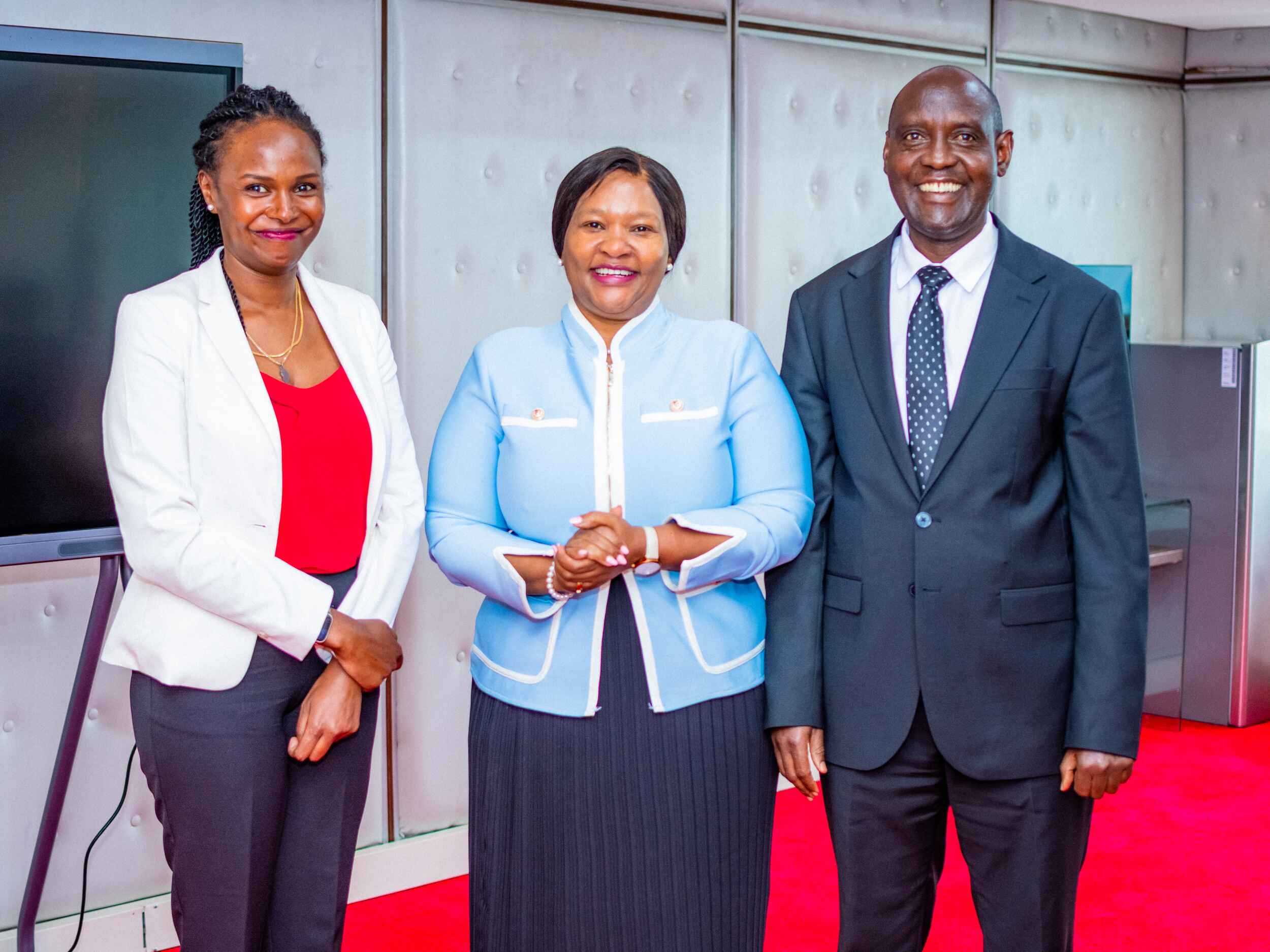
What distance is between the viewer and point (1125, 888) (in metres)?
3.78

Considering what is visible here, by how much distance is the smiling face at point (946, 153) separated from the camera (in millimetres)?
2205

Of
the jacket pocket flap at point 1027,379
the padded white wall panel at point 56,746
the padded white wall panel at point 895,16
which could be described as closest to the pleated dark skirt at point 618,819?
the jacket pocket flap at point 1027,379

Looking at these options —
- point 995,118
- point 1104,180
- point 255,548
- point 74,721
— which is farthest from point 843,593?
point 1104,180

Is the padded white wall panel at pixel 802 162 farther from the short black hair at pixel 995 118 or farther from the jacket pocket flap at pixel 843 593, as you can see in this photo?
the jacket pocket flap at pixel 843 593

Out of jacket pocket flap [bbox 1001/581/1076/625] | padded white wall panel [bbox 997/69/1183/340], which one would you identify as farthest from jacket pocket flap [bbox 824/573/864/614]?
padded white wall panel [bbox 997/69/1183/340]

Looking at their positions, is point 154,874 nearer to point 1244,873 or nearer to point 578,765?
point 578,765

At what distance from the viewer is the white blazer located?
6.72ft

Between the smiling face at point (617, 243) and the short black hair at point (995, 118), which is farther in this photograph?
the short black hair at point (995, 118)

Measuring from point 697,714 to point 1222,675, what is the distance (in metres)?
3.88

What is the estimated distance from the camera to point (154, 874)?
11.5ft

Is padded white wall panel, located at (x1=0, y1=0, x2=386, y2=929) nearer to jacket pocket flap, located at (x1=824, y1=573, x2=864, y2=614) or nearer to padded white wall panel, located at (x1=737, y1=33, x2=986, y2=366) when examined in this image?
padded white wall panel, located at (x1=737, y1=33, x2=986, y2=366)

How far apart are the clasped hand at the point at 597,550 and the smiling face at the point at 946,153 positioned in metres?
0.75

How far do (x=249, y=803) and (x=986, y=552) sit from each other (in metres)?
1.26

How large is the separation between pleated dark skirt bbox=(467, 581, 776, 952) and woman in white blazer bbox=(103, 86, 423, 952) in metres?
0.29
